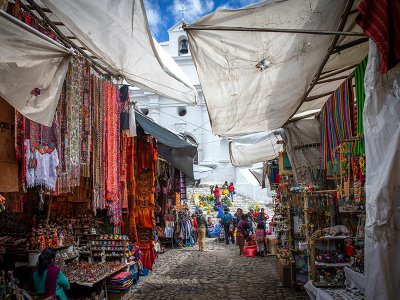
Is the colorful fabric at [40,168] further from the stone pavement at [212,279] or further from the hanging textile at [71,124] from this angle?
the stone pavement at [212,279]

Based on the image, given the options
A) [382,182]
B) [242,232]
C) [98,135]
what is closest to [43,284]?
[98,135]

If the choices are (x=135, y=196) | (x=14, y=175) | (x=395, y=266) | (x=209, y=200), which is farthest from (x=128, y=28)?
(x=209, y=200)

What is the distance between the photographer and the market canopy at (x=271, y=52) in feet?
10.8

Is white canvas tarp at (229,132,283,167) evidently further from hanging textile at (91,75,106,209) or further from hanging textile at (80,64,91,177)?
hanging textile at (80,64,91,177)

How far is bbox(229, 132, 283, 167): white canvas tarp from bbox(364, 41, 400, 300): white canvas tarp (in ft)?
24.1

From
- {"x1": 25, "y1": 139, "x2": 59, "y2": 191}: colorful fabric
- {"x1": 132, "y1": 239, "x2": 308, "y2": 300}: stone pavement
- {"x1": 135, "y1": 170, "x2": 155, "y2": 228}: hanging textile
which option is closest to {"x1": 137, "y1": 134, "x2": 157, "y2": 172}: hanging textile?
{"x1": 135, "y1": 170, "x2": 155, "y2": 228}: hanging textile

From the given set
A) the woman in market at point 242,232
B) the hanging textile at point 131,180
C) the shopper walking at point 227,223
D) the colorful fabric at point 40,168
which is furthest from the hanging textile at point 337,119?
the shopper walking at point 227,223

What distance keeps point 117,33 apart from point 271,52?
5.61 feet

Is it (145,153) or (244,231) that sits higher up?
(145,153)

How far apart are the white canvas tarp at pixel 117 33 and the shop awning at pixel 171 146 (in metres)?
2.74

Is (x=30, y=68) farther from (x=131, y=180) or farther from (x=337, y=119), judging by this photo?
(x=131, y=180)

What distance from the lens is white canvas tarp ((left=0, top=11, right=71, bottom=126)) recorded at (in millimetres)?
2504

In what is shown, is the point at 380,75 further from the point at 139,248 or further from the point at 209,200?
the point at 209,200

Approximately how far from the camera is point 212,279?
826 cm
